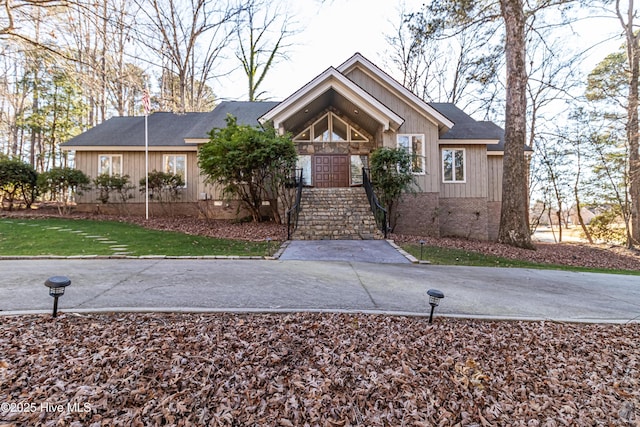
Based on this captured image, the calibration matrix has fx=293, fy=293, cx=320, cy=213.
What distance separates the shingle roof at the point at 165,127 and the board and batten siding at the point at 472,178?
32.9 feet

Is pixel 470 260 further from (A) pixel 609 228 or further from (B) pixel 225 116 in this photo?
(A) pixel 609 228

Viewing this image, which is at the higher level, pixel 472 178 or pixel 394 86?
pixel 394 86

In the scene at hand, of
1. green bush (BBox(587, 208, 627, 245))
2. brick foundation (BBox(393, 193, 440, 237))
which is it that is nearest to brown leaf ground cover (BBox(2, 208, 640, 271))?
brick foundation (BBox(393, 193, 440, 237))

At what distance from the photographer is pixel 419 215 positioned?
42.2 ft

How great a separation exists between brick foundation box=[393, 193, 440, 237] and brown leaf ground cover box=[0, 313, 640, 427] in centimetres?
956

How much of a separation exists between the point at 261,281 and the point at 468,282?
371 cm

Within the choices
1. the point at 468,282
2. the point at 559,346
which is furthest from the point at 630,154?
the point at 559,346

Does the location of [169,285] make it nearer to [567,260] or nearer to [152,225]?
[152,225]

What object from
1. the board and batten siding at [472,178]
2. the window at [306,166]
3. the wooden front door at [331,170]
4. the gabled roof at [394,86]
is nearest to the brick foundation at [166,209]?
the window at [306,166]

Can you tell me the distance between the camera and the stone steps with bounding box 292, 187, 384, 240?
9.95 m

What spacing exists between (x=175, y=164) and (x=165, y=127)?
2.74 metres

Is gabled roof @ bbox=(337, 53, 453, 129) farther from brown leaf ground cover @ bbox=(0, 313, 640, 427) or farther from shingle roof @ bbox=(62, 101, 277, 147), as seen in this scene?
brown leaf ground cover @ bbox=(0, 313, 640, 427)

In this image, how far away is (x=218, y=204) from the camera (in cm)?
1417

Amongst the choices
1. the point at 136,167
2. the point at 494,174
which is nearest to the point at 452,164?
the point at 494,174
